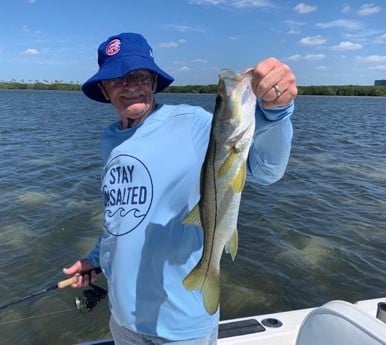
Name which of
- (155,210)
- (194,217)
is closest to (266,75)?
(194,217)

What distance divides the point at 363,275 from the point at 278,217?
10.2ft

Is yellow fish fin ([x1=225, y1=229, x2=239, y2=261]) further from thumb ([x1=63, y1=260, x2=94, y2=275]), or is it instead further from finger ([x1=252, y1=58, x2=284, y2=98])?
thumb ([x1=63, y1=260, x2=94, y2=275])

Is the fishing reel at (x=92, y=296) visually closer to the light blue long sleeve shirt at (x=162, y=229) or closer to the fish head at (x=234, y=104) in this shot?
the light blue long sleeve shirt at (x=162, y=229)

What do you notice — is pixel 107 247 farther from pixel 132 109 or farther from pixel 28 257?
pixel 28 257

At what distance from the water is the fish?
4734 mm

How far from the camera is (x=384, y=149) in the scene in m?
22.6

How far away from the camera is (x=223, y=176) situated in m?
2.03

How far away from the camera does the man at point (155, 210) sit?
2.44 meters

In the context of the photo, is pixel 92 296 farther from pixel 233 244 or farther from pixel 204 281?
pixel 233 244

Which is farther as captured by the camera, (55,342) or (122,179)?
(55,342)

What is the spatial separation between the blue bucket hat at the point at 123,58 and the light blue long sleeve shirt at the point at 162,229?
35 cm

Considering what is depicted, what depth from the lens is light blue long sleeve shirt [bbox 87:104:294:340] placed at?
2.44 m

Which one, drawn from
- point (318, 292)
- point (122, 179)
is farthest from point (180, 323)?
point (318, 292)

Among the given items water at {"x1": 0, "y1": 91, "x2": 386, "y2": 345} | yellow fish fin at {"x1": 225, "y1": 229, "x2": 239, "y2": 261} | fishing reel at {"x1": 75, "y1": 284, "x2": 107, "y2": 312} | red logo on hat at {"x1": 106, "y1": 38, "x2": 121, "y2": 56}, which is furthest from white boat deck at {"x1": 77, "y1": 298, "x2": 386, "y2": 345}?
water at {"x1": 0, "y1": 91, "x2": 386, "y2": 345}
